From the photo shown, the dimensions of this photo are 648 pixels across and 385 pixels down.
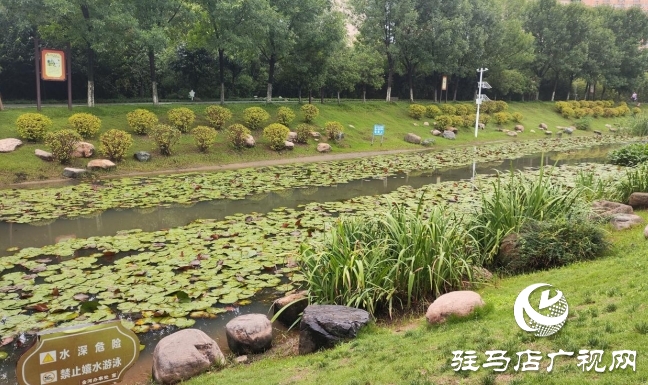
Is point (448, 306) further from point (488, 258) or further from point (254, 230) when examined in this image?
point (254, 230)

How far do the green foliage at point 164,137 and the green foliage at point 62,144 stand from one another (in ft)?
8.68

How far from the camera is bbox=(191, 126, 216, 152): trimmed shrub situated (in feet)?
58.4

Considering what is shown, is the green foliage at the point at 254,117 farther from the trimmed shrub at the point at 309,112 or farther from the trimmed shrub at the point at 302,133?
the trimmed shrub at the point at 309,112

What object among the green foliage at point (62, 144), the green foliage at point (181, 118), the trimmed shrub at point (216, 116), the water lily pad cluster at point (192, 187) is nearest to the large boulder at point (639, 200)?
the water lily pad cluster at point (192, 187)

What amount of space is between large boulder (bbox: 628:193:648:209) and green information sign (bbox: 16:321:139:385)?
8.72m

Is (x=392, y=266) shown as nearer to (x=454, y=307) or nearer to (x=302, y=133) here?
(x=454, y=307)

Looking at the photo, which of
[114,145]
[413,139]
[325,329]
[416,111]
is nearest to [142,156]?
[114,145]

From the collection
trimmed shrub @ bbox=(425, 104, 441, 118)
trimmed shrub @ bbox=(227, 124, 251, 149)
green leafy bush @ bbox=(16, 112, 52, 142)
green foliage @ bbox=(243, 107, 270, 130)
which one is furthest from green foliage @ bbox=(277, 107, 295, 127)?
trimmed shrub @ bbox=(425, 104, 441, 118)

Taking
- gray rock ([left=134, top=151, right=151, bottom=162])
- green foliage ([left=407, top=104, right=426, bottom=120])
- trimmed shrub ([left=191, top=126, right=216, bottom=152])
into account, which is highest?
green foliage ([left=407, top=104, right=426, bottom=120])

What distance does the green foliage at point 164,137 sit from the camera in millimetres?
16766

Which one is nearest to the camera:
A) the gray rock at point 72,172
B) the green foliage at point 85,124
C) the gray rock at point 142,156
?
the gray rock at point 72,172

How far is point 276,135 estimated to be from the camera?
19359mm

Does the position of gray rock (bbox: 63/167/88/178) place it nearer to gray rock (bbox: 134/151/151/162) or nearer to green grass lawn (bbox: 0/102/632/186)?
green grass lawn (bbox: 0/102/632/186)

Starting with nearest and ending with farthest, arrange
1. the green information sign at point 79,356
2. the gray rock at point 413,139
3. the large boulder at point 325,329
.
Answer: the green information sign at point 79,356 < the large boulder at point 325,329 < the gray rock at point 413,139
